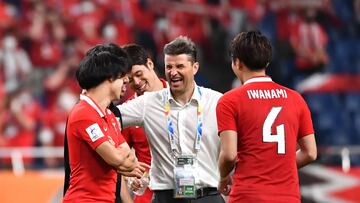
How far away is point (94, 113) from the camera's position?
533cm

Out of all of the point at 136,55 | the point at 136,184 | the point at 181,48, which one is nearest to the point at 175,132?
the point at 136,184

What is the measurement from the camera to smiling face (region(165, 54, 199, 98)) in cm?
634

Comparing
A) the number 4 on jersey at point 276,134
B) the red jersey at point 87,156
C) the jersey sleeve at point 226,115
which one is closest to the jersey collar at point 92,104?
the red jersey at point 87,156

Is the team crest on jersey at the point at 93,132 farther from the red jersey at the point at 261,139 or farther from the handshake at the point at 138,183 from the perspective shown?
the handshake at the point at 138,183

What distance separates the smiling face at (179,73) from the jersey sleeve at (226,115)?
1.00 meters

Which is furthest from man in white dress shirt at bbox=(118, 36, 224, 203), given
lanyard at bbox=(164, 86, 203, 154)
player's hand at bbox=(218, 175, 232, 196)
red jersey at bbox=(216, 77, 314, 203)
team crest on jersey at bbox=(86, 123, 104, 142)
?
team crest on jersey at bbox=(86, 123, 104, 142)

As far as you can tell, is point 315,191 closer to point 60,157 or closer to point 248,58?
point 60,157

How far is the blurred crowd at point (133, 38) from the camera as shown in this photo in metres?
12.7

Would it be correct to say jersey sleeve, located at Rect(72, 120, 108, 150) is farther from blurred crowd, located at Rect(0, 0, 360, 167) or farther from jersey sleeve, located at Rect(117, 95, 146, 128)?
blurred crowd, located at Rect(0, 0, 360, 167)

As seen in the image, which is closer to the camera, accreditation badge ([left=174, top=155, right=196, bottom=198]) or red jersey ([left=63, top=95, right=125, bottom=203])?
red jersey ([left=63, top=95, right=125, bottom=203])

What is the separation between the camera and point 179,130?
20.8 ft

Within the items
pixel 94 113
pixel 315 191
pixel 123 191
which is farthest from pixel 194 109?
pixel 315 191

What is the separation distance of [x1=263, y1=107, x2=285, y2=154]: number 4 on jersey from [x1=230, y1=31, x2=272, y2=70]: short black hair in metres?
0.26

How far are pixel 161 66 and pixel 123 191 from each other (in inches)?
281
